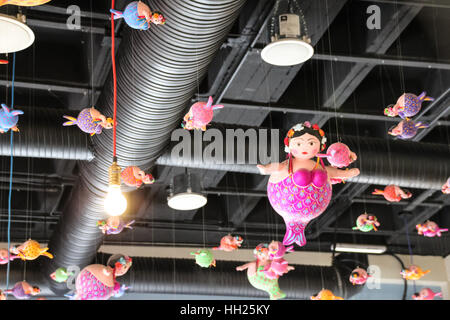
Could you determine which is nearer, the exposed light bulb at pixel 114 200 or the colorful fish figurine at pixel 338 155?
the exposed light bulb at pixel 114 200

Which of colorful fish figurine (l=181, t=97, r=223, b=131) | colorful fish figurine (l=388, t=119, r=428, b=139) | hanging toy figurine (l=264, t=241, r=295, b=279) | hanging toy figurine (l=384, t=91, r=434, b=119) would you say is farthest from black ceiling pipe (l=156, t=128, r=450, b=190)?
colorful fish figurine (l=181, t=97, r=223, b=131)

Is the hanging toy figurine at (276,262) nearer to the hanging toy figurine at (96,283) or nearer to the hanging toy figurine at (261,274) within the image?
the hanging toy figurine at (261,274)

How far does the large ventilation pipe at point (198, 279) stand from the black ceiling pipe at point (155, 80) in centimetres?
233

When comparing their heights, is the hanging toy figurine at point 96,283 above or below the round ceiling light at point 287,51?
below

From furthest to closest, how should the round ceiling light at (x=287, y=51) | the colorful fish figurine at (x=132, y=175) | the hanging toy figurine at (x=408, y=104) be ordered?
the colorful fish figurine at (x=132, y=175) → the hanging toy figurine at (x=408, y=104) → the round ceiling light at (x=287, y=51)

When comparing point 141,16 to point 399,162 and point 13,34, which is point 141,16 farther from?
point 399,162

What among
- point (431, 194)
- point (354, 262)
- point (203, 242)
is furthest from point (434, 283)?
point (203, 242)

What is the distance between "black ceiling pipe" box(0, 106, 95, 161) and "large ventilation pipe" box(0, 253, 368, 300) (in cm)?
281

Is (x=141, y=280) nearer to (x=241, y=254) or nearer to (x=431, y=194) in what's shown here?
(x=241, y=254)

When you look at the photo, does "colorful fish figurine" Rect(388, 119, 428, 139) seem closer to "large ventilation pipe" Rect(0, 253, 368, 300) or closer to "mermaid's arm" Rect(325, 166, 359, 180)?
"mermaid's arm" Rect(325, 166, 359, 180)

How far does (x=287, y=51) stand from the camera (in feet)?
15.4

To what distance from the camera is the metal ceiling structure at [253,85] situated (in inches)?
239

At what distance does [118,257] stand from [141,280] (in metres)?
2.27

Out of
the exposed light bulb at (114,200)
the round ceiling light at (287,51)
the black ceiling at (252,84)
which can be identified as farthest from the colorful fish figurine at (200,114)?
the exposed light bulb at (114,200)
